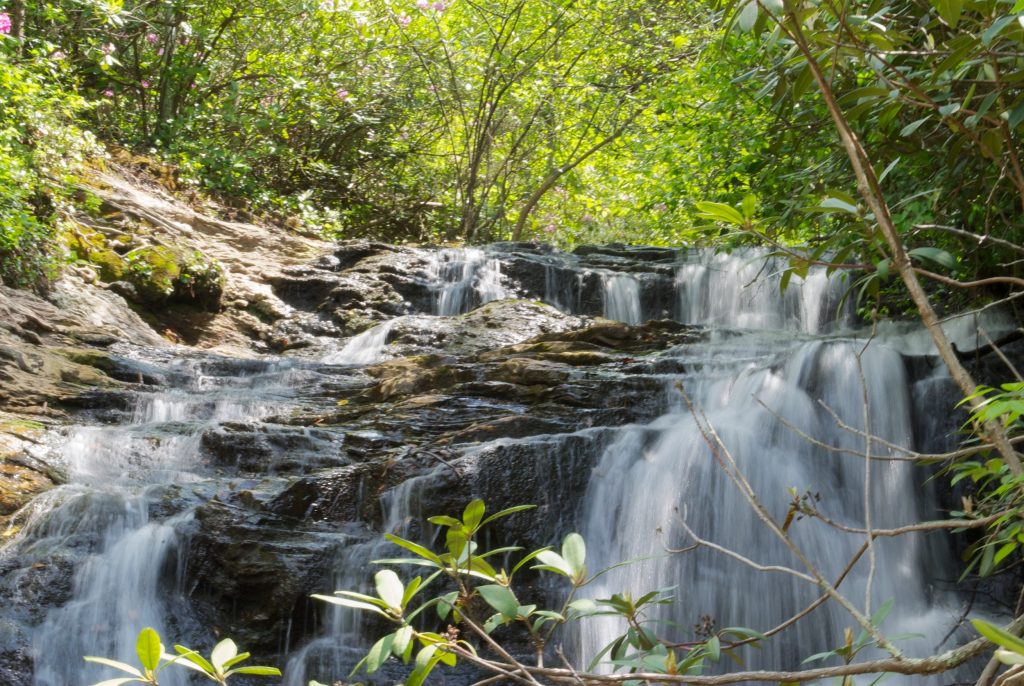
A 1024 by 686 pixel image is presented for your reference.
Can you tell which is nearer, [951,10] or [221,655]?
[221,655]

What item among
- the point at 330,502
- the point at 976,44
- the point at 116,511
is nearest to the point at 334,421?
the point at 330,502

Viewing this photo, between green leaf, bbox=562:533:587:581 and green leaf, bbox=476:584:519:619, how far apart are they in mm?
124

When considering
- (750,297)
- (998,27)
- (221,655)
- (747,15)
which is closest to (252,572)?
(221,655)

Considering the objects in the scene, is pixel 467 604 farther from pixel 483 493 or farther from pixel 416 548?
pixel 483 493

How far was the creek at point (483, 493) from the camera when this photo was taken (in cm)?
480

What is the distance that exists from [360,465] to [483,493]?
87 cm

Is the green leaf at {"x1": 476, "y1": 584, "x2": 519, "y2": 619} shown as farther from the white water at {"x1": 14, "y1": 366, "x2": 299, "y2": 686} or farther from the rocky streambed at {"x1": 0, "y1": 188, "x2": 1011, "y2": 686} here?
the white water at {"x1": 14, "y1": 366, "x2": 299, "y2": 686}

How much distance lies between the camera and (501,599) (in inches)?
64.7

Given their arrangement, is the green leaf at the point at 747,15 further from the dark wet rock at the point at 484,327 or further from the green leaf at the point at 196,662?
the dark wet rock at the point at 484,327

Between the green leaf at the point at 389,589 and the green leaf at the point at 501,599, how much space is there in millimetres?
155

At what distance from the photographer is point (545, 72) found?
50.0ft

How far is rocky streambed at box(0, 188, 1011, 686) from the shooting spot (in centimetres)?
485

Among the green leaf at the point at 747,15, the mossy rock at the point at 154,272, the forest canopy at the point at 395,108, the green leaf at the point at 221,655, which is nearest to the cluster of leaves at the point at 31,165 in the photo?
the forest canopy at the point at 395,108

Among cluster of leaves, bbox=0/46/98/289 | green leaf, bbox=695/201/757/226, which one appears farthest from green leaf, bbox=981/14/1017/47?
cluster of leaves, bbox=0/46/98/289
